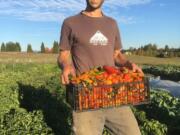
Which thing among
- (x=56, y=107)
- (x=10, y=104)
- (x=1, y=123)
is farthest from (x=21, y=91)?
(x=1, y=123)

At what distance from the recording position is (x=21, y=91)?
37.2 feet

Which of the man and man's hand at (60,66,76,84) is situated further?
the man

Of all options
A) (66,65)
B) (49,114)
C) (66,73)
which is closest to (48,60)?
(49,114)

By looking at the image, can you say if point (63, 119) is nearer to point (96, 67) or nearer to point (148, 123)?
point (148, 123)

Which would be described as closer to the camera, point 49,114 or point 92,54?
point 92,54

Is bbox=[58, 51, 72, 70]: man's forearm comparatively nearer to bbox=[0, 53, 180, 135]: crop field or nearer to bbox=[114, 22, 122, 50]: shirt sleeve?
bbox=[114, 22, 122, 50]: shirt sleeve

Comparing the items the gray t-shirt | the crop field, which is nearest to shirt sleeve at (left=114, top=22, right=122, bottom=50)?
the gray t-shirt

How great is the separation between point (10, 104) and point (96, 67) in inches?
195

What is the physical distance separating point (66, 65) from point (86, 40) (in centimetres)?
34

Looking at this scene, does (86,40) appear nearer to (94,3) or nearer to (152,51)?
(94,3)

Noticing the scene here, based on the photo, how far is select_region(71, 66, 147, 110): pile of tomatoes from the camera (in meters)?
4.20

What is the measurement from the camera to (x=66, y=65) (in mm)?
4387

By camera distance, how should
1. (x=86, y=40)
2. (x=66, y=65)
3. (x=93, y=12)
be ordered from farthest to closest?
(x=93, y=12)
(x=86, y=40)
(x=66, y=65)

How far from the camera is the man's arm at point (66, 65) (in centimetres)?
430
